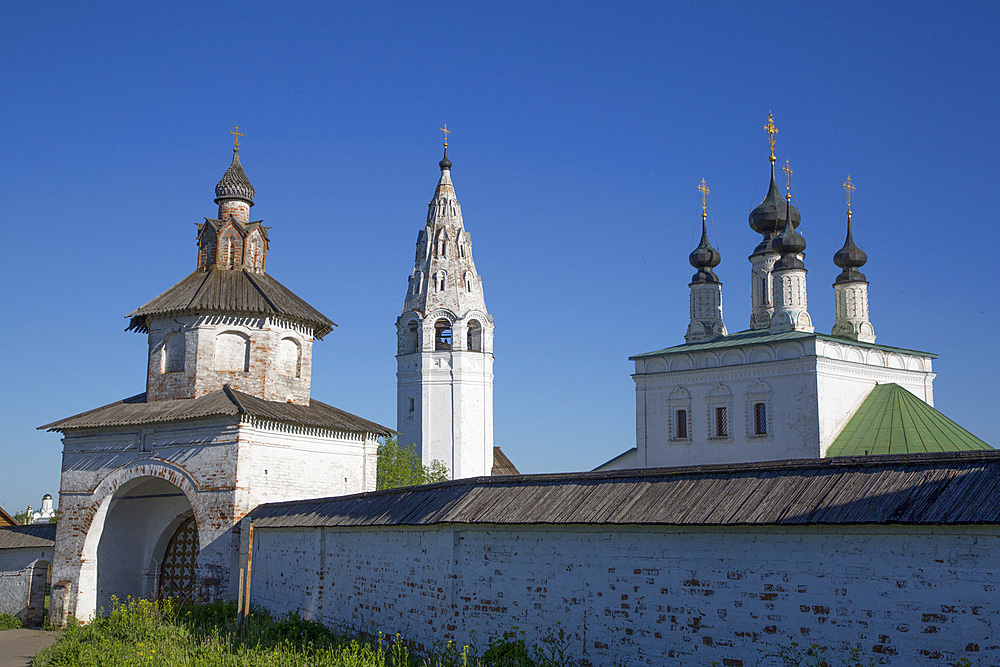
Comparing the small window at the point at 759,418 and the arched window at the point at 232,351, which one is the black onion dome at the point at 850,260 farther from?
the arched window at the point at 232,351

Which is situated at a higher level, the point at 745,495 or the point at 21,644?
the point at 745,495

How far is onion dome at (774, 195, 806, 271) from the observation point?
80.5ft

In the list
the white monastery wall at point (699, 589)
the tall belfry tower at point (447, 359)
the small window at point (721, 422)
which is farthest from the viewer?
the tall belfry tower at point (447, 359)

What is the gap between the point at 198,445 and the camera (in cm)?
1465

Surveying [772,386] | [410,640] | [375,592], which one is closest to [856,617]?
[410,640]

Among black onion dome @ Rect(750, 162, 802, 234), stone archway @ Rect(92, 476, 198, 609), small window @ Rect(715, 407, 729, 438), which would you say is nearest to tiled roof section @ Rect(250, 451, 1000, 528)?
stone archway @ Rect(92, 476, 198, 609)

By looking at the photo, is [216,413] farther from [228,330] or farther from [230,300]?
[230,300]

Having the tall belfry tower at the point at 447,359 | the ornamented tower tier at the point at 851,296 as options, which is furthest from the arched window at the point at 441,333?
the ornamented tower tier at the point at 851,296

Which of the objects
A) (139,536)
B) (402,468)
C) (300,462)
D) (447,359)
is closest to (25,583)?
(139,536)

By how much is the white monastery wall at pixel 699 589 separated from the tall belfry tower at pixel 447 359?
21.2m

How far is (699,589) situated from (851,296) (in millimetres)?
20284

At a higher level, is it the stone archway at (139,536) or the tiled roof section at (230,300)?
the tiled roof section at (230,300)

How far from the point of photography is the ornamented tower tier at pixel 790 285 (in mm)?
23844

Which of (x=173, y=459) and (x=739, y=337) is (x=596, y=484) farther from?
(x=739, y=337)
